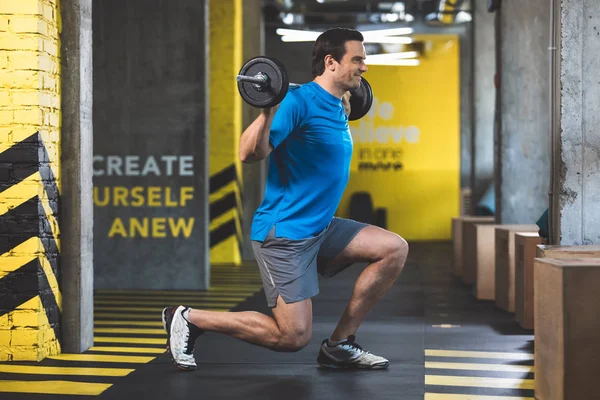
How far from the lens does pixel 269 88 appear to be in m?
4.49

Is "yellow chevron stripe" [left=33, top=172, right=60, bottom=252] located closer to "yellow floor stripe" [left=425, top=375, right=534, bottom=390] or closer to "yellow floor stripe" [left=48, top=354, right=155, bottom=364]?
"yellow floor stripe" [left=48, top=354, right=155, bottom=364]

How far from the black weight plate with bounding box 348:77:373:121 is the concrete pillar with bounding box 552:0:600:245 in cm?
101

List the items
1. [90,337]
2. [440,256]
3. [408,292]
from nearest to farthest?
[90,337]
[408,292]
[440,256]

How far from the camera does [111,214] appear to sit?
9.61 metres

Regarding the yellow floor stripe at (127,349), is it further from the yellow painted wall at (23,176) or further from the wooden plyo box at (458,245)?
the wooden plyo box at (458,245)

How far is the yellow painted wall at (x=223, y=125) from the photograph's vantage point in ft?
41.0

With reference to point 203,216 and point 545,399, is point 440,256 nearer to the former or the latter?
point 203,216

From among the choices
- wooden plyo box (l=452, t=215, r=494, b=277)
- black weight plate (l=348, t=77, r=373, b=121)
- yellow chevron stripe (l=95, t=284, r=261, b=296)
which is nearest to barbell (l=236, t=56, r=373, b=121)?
black weight plate (l=348, t=77, r=373, b=121)

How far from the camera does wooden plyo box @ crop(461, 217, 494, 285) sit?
31.2 feet

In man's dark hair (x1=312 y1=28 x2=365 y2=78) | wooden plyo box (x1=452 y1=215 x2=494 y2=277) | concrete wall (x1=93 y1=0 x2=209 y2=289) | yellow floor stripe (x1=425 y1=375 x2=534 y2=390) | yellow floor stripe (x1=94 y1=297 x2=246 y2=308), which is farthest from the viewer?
wooden plyo box (x1=452 y1=215 x2=494 y2=277)

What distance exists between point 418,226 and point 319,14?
13.3 ft

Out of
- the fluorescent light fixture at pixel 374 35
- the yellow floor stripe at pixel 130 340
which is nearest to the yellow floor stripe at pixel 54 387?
the yellow floor stripe at pixel 130 340

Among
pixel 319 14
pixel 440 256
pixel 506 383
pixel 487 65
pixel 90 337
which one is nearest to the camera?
pixel 506 383

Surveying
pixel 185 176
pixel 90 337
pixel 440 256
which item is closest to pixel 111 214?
pixel 185 176
